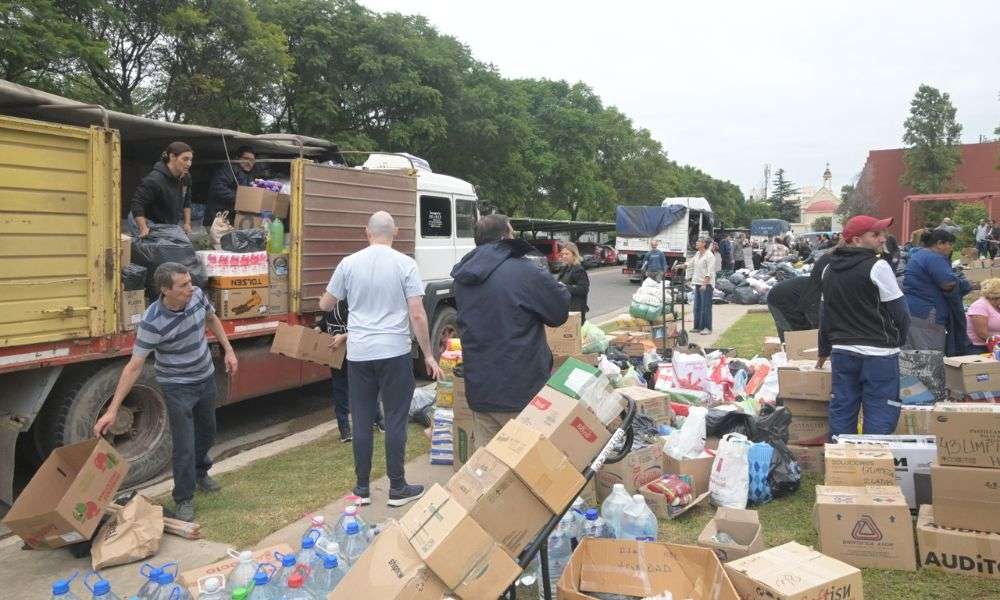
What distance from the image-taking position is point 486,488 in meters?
2.56

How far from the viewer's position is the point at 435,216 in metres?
8.48

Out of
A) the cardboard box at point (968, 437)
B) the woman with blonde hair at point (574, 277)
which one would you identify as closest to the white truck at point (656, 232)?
the woman with blonde hair at point (574, 277)

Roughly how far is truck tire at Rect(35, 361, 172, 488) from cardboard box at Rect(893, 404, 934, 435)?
520cm

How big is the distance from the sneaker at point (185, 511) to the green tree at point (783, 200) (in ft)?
472

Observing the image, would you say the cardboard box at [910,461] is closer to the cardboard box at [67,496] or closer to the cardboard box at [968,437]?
the cardboard box at [968,437]

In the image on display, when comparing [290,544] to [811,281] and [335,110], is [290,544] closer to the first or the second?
[811,281]

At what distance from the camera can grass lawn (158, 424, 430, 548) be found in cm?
418

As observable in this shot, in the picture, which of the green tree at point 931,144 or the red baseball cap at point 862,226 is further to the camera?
the green tree at point 931,144

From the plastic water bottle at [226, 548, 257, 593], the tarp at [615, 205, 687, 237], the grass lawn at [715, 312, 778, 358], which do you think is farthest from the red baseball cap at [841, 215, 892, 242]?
the tarp at [615, 205, 687, 237]

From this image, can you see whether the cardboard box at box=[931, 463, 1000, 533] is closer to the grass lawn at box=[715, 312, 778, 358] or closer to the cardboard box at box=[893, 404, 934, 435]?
the cardboard box at box=[893, 404, 934, 435]

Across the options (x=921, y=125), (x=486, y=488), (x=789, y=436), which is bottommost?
(x=789, y=436)

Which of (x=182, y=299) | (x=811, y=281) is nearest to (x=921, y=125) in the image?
(x=811, y=281)

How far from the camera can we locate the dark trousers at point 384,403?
4.36 metres

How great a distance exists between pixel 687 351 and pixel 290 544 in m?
5.46
